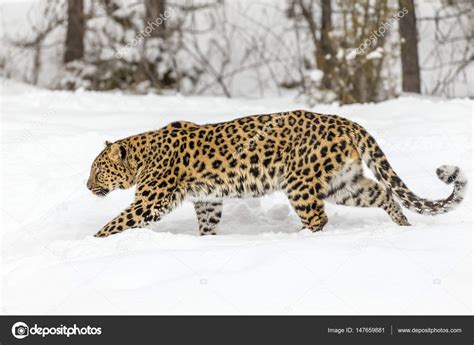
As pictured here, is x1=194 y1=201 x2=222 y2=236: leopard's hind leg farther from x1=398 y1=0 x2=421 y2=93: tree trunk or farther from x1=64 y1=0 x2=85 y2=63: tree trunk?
x1=64 y1=0 x2=85 y2=63: tree trunk

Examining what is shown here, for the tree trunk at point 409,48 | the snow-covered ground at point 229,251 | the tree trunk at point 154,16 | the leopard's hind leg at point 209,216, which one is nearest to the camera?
the snow-covered ground at point 229,251

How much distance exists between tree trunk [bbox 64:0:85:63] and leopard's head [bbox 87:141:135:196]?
12.3 meters

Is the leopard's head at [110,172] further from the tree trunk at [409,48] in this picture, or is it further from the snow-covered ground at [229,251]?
the tree trunk at [409,48]

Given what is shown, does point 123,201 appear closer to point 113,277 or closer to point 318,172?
point 318,172

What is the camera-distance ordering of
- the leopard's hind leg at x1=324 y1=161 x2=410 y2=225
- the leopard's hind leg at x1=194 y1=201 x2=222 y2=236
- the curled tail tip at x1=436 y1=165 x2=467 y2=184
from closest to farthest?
the curled tail tip at x1=436 y1=165 x2=467 y2=184 → the leopard's hind leg at x1=324 y1=161 x2=410 y2=225 → the leopard's hind leg at x1=194 y1=201 x2=222 y2=236

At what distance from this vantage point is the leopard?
7.60 metres

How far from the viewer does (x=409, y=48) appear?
611 inches

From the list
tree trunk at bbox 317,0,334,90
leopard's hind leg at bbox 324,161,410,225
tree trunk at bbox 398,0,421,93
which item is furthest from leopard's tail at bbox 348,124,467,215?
tree trunk at bbox 317,0,334,90

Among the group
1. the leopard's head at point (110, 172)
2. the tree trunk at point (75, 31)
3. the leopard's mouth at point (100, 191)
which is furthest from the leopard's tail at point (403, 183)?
the tree trunk at point (75, 31)

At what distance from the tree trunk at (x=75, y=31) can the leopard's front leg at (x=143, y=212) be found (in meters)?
12.8

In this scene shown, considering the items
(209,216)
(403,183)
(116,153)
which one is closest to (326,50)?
(209,216)

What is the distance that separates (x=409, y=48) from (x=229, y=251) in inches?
396

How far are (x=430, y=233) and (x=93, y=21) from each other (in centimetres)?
1478

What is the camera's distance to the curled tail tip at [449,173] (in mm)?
7344
